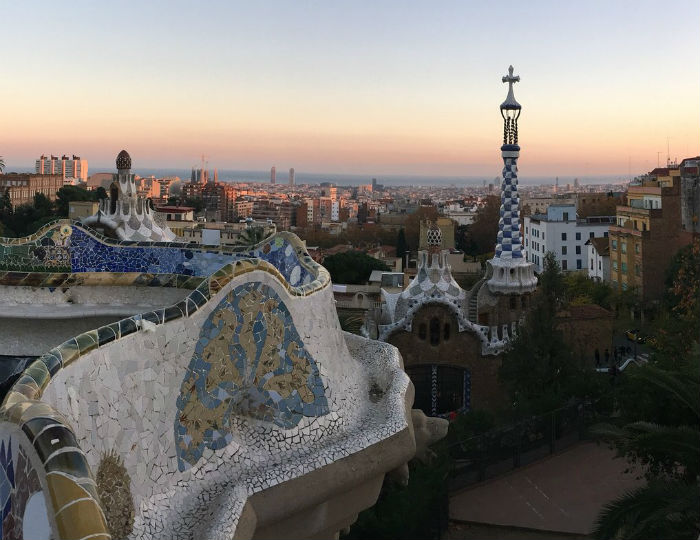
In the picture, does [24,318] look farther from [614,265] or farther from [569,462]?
[614,265]

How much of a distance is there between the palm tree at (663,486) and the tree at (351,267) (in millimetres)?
21984

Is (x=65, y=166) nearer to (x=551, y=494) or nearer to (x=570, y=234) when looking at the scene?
(x=570, y=234)

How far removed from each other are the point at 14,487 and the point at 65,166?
9179 centimetres

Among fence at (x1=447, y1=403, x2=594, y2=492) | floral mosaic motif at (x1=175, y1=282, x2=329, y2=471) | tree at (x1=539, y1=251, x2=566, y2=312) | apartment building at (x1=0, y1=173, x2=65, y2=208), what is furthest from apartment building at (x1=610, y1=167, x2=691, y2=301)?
apartment building at (x1=0, y1=173, x2=65, y2=208)

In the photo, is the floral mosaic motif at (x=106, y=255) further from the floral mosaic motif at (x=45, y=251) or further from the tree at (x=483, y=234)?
the tree at (x=483, y=234)

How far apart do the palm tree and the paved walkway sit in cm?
188

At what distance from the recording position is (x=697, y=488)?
6.12 meters

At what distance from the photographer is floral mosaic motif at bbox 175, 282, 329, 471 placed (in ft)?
8.94

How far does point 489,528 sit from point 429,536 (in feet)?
2.93

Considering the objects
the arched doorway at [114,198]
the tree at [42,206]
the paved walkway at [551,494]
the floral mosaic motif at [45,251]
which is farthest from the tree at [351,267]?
the floral mosaic motif at [45,251]

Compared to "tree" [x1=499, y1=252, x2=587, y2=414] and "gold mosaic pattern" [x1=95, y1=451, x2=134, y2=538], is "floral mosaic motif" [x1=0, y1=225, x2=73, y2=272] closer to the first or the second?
"gold mosaic pattern" [x1=95, y1=451, x2=134, y2=538]

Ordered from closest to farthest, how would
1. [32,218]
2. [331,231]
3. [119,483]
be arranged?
[119,483] < [32,218] < [331,231]

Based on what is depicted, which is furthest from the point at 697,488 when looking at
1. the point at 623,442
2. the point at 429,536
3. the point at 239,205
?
the point at 239,205

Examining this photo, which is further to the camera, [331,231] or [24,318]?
[331,231]
